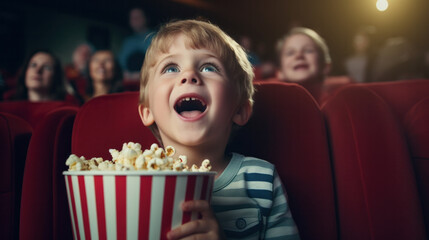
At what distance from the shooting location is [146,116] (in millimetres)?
899

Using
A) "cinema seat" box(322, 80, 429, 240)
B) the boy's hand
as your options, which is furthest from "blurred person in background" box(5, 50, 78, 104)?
the boy's hand

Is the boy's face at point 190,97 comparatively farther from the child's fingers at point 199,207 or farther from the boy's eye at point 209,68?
the child's fingers at point 199,207

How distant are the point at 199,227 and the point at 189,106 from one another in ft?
1.00

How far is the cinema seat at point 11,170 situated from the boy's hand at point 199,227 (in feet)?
1.56

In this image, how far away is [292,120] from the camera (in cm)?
92

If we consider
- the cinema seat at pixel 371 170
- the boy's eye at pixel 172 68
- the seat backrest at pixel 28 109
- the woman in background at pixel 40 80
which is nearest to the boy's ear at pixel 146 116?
the boy's eye at pixel 172 68

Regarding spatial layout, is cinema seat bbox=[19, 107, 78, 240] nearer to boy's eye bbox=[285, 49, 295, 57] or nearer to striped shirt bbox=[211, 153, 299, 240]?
striped shirt bbox=[211, 153, 299, 240]

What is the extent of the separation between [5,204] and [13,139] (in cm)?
14

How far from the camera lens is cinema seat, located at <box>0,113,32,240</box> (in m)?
0.84

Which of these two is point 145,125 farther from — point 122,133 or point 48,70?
point 48,70

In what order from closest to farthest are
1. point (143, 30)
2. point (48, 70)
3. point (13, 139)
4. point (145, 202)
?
point (145, 202) < point (13, 139) < point (48, 70) < point (143, 30)

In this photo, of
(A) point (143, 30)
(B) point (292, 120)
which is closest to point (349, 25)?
(A) point (143, 30)

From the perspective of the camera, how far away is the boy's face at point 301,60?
2.12 metres

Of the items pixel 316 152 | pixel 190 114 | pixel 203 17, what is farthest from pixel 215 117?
pixel 203 17
